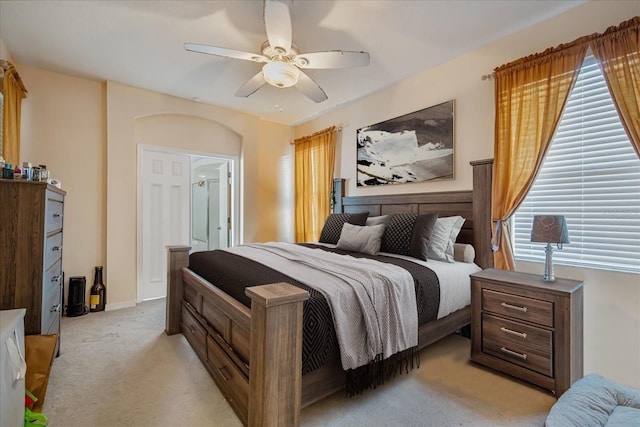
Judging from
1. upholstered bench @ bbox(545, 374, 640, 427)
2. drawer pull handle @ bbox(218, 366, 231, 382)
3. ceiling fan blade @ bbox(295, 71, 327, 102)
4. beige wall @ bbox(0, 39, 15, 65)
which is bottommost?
upholstered bench @ bbox(545, 374, 640, 427)

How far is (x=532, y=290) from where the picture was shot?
1.90 metres

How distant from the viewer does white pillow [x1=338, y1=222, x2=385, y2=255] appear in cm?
282

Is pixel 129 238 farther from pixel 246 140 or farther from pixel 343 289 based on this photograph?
pixel 343 289

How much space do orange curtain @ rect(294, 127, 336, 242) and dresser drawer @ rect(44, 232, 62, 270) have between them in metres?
3.05

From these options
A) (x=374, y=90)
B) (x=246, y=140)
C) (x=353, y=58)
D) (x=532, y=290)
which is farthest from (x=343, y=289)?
(x=246, y=140)

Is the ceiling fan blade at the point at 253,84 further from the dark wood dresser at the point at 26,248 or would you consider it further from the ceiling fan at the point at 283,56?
the dark wood dresser at the point at 26,248

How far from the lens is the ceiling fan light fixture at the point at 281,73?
2.24 m

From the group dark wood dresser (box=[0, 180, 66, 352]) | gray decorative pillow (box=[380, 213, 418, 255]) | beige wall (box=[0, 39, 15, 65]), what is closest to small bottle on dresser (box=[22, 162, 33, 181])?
dark wood dresser (box=[0, 180, 66, 352])

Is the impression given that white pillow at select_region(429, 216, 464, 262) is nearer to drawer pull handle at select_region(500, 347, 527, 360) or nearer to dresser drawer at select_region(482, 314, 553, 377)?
dresser drawer at select_region(482, 314, 553, 377)

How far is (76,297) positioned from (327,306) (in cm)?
335

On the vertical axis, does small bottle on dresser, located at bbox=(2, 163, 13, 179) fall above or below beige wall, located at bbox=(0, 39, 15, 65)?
below

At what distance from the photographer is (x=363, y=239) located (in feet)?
9.45

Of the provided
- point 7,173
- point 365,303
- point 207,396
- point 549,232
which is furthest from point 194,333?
point 549,232

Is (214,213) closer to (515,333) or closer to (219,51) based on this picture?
(219,51)
